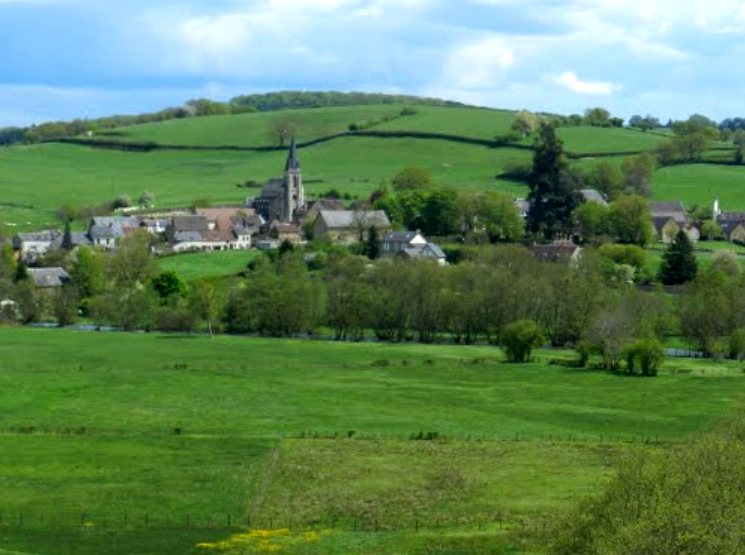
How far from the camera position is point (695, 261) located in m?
115

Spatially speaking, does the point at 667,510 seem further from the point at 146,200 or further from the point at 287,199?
the point at 146,200

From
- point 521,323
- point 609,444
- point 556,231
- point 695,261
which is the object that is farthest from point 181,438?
point 556,231

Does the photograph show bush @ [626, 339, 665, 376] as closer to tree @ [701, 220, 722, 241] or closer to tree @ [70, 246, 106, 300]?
tree @ [70, 246, 106, 300]

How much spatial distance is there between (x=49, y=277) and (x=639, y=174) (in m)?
77.7

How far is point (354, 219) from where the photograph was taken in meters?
145

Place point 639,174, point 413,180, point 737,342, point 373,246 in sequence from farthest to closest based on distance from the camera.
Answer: point 639,174 < point 413,180 < point 373,246 < point 737,342

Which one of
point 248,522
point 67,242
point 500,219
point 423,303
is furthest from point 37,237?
point 248,522

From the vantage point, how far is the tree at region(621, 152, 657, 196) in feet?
541

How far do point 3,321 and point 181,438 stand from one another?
5683 centimetres

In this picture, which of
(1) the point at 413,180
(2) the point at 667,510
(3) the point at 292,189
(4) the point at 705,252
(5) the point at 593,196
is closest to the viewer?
(2) the point at 667,510

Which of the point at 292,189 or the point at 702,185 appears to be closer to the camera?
the point at 292,189

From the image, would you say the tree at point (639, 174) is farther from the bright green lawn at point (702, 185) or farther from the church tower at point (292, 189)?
the church tower at point (292, 189)

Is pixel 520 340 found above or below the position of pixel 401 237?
below

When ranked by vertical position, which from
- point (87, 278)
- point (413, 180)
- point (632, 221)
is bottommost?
point (87, 278)
